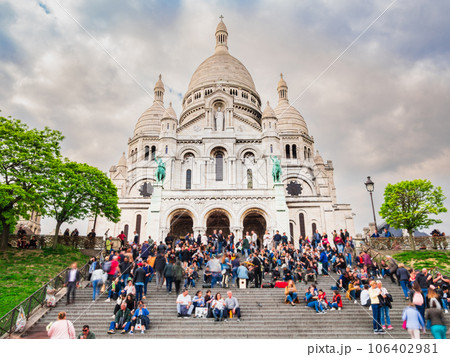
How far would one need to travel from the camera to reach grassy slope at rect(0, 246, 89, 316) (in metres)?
15.3

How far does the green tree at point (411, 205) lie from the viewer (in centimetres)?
2309

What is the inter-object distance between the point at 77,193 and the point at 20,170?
3784 mm

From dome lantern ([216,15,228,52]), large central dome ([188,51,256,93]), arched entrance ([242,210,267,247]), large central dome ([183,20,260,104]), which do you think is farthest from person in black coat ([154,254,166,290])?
dome lantern ([216,15,228,52])

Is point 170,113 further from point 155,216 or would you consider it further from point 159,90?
point 159,90

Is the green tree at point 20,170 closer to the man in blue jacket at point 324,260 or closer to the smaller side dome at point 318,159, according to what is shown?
the man in blue jacket at point 324,260

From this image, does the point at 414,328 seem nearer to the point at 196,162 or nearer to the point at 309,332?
the point at 309,332

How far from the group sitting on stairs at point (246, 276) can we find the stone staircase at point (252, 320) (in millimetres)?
335

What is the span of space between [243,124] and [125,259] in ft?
85.5

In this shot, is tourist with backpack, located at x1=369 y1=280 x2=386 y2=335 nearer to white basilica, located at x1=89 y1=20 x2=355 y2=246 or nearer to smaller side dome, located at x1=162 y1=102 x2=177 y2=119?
white basilica, located at x1=89 y1=20 x2=355 y2=246

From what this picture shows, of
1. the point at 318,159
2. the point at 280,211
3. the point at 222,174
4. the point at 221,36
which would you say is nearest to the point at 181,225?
the point at 222,174

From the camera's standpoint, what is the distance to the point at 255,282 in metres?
15.2

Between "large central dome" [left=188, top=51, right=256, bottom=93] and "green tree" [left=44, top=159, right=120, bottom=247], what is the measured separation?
2922 centimetres

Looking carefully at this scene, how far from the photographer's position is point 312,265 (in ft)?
54.8

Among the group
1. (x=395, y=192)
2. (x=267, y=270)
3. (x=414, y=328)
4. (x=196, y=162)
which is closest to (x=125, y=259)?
(x=267, y=270)
